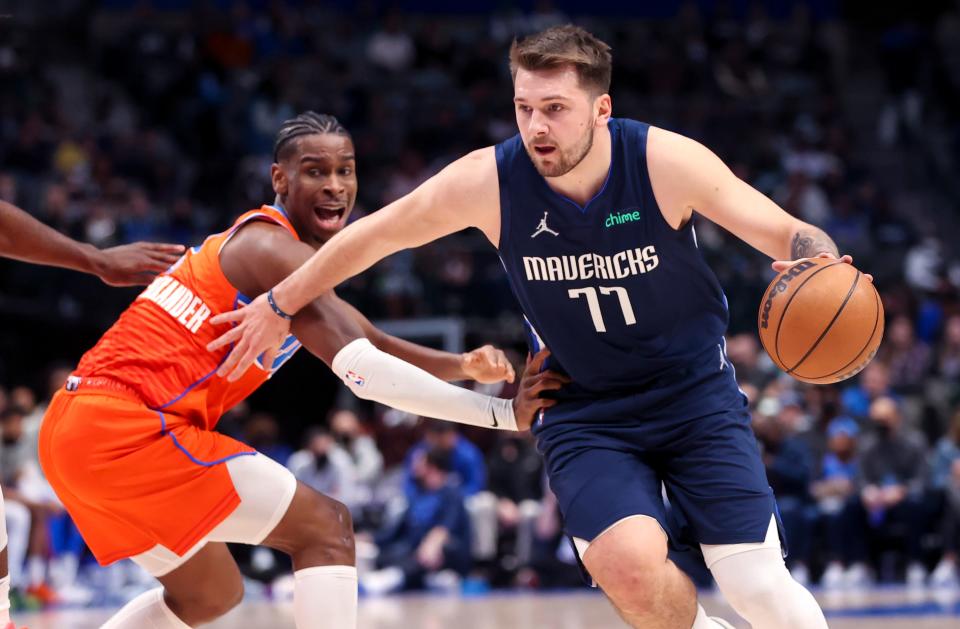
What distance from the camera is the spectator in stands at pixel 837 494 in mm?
12133

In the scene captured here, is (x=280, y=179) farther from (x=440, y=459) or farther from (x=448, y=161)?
(x=448, y=161)

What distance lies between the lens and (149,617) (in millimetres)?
4898

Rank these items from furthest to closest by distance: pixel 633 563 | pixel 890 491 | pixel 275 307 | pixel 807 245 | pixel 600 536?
pixel 890 491 → pixel 275 307 → pixel 600 536 → pixel 633 563 → pixel 807 245

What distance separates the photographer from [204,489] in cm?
471

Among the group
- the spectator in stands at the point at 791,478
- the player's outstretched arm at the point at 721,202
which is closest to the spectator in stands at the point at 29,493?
the spectator in stands at the point at 791,478

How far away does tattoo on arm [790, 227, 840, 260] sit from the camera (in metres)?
4.21

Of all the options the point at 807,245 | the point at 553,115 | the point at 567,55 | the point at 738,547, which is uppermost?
the point at 567,55

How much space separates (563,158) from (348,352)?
1.05 metres

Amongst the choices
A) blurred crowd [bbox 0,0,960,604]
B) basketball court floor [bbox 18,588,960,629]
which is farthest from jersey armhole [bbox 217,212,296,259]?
blurred crowd [bbox 0,0,960,604]

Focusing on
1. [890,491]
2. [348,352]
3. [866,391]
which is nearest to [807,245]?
[348,352]

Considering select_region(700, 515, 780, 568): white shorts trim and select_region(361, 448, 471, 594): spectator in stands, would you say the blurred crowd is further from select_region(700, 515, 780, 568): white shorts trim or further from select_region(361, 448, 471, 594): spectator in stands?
select_region(700, 515, 780, 568): white shorts trim

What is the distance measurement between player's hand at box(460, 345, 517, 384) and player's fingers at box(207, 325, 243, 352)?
2.83 feet

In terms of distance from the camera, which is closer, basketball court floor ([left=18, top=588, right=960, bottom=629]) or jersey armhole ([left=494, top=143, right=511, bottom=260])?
jersey armhole ([left=494, top=143, right=511, bottom=260])

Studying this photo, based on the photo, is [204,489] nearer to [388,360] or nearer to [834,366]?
[388,360]
